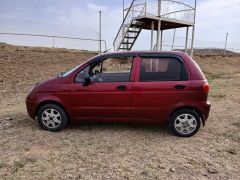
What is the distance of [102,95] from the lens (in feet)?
15.5

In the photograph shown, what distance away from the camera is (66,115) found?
499 cm

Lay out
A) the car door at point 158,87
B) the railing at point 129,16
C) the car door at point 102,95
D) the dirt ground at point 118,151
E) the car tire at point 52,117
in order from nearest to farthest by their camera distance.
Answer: the dirt ground at point 118,151 → the car door at point 158,87 → the car door at point 102,95 → the car tire at point 52,117 → the railing at point 129,16

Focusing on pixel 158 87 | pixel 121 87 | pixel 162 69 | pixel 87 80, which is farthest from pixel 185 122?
pixel 87 80

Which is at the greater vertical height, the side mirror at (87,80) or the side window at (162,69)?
the side window at (162,69)

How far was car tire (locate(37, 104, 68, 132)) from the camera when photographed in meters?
4.94

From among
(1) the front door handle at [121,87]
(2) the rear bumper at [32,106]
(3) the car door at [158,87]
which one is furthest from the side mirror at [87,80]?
(2) the rear bumper at [32,106]

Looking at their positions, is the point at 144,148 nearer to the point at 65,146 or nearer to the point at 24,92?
the point at 65,146

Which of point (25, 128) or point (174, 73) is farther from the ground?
point (174, 73)

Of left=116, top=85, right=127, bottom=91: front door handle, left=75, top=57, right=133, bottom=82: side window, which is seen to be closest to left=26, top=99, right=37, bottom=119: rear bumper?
left=75, top=57, right=133, bottom=82: side window

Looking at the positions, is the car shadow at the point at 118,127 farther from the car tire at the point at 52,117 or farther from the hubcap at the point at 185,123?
the hubcap at the point at 185,123

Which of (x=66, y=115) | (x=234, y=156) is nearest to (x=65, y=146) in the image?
(x=66, y=115)

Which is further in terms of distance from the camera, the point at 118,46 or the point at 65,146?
the point at 118,46

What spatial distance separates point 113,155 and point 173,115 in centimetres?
143

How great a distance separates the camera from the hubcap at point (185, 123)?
4652mm
